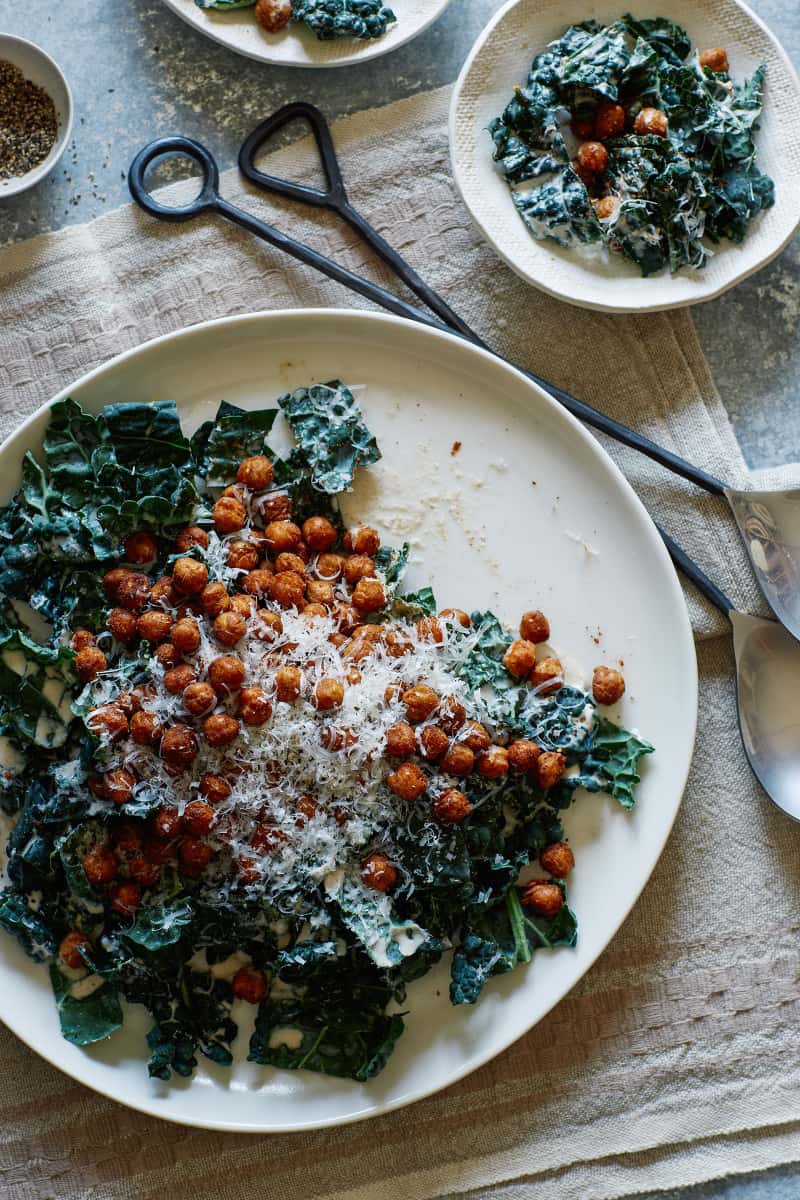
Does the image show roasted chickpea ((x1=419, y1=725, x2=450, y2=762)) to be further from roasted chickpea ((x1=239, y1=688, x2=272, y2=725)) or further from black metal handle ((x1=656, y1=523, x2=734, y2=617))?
black metal handle ((x1=656, y1=523, x2=734, y2=617))

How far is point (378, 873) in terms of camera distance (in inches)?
88.9

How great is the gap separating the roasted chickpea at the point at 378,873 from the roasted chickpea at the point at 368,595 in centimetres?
52

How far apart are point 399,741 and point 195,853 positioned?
47cm

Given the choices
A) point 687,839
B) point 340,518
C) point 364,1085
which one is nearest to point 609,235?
point 340,518

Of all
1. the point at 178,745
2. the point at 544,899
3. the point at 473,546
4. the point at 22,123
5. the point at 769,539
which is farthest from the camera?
the point at 22,123

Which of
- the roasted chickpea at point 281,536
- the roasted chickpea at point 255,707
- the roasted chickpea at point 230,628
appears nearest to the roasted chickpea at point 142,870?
the roasted chickpea at point 255,707

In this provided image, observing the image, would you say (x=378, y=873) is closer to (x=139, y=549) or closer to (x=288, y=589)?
(x=288, y=589)

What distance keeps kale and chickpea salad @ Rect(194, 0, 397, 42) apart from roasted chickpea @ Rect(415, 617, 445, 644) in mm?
1421

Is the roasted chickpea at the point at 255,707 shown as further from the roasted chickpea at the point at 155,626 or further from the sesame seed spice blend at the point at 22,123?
the sesame seed spice blend at the point at 22,123

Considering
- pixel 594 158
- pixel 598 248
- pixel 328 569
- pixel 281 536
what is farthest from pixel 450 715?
pixel 594 158

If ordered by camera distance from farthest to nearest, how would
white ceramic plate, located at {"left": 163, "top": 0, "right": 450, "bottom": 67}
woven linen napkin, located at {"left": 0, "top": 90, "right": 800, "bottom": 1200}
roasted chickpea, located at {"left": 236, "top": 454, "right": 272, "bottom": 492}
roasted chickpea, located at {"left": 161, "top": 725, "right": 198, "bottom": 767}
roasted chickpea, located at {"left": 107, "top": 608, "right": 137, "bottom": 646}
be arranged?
white ceramic plate, located at {"left": 163, "top": 0, "right": 450, "bottom": 67}
woven linen napkin, located at {"left": 0, "top": 90, "right": 800, "bottom": 1200}
roasted chickpea, located at {"left": 236, "top": 454, "right": 272, "bottom": 492}
roasted chickpea, located at {"left": 107, "top": 608, "right": 137, "bottom": 646}
roasted chickpea, located at {"left": 161, "top": 725, "right": 198, "bottom": 767}

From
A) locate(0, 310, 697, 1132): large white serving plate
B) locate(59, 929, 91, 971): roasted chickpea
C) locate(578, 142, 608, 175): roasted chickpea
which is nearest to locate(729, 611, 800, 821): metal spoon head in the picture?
locate(0, 310, 697, 1132): large white serving plate

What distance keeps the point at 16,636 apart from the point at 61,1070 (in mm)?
944

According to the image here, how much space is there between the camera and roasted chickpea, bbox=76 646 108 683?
2.29 m
